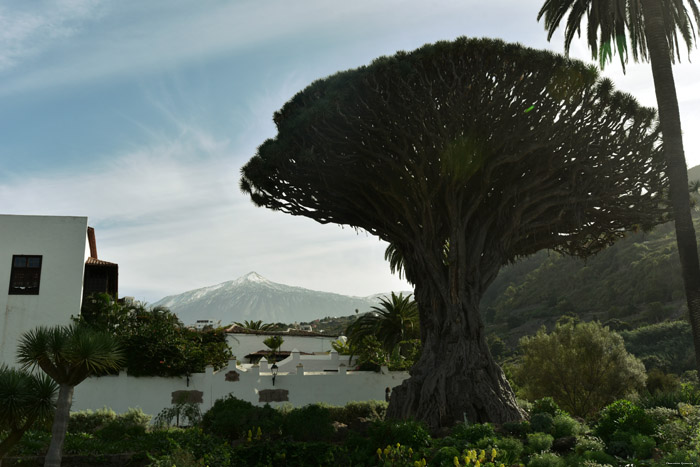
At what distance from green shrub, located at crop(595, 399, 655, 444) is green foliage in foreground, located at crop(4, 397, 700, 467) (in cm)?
2

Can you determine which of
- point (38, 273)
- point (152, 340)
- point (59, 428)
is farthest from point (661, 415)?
point (38, 273)

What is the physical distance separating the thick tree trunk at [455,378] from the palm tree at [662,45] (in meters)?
6.83

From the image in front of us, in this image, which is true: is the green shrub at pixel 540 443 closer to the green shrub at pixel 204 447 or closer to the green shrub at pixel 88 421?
the green shrub at pixel 204 447

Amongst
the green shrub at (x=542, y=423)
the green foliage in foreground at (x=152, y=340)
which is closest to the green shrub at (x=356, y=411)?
the green foliage in foreground at (x=152, y=340)

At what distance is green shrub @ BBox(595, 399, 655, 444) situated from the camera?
1345 cm

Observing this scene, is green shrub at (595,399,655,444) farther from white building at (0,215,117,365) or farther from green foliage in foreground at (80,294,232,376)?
white building at (0,215,117,365)

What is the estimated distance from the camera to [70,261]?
1074 inches

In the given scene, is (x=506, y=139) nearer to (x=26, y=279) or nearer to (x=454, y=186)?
(x=454, y=186)

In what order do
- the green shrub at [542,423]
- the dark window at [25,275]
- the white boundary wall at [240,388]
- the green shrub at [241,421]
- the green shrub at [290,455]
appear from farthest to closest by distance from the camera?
1. the dark window at [25,275]
2. the white boundary wall at [240,388]
3. the green shrub at [241,421]
4. the green shrub at [542,423]
5. the green shrub at [290,455]

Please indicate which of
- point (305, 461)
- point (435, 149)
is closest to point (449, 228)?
point (435, 149)

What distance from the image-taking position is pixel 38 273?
2689cm

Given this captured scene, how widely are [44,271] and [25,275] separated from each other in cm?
90

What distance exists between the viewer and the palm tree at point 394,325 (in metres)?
34.9

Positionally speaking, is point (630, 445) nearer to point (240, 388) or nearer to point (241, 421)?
point (241, 421)
